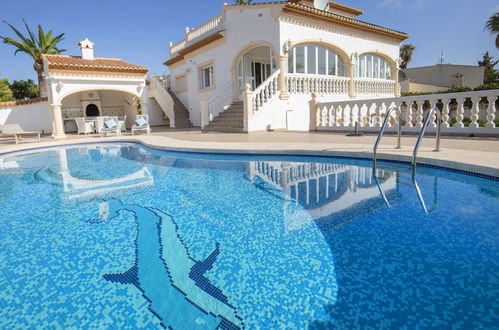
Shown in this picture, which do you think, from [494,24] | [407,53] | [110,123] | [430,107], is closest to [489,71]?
[494,24]

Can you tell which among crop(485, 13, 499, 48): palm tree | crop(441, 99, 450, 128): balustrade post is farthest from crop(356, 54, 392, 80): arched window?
crop(485, 13, 499, 48): palm tree

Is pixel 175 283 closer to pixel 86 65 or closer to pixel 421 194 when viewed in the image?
pixel 421 194

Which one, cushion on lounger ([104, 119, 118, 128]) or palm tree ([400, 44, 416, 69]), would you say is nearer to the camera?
cushion on lounger ([104, 119, 118, 128])

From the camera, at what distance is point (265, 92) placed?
1375 cm

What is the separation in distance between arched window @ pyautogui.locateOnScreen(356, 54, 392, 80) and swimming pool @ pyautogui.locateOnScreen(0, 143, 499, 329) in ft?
46.7

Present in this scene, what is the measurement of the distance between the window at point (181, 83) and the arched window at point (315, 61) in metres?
9.61

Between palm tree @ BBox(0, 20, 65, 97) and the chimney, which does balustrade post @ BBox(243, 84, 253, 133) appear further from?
palm tree @ BBox(0, 20, 65, 97)

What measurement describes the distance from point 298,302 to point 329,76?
14897 millimetres

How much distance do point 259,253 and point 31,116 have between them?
22579 mm

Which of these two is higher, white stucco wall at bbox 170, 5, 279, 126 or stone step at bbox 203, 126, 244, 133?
white stucco wall at bbox 170, 5, 279, 126

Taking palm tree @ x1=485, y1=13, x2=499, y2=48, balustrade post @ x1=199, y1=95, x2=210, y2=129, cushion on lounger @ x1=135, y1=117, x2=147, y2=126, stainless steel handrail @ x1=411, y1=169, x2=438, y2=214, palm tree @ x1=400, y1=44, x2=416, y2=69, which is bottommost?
stainless steel handrail @ x1=411, y1=169, x2=438, y2=214

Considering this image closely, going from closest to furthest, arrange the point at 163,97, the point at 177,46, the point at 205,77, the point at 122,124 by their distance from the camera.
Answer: the point at 122,124 → the point at 205,77 → the point at 163,97 → the point at 177,46

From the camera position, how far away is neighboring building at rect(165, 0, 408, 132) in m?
13.5

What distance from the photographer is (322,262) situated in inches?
101
